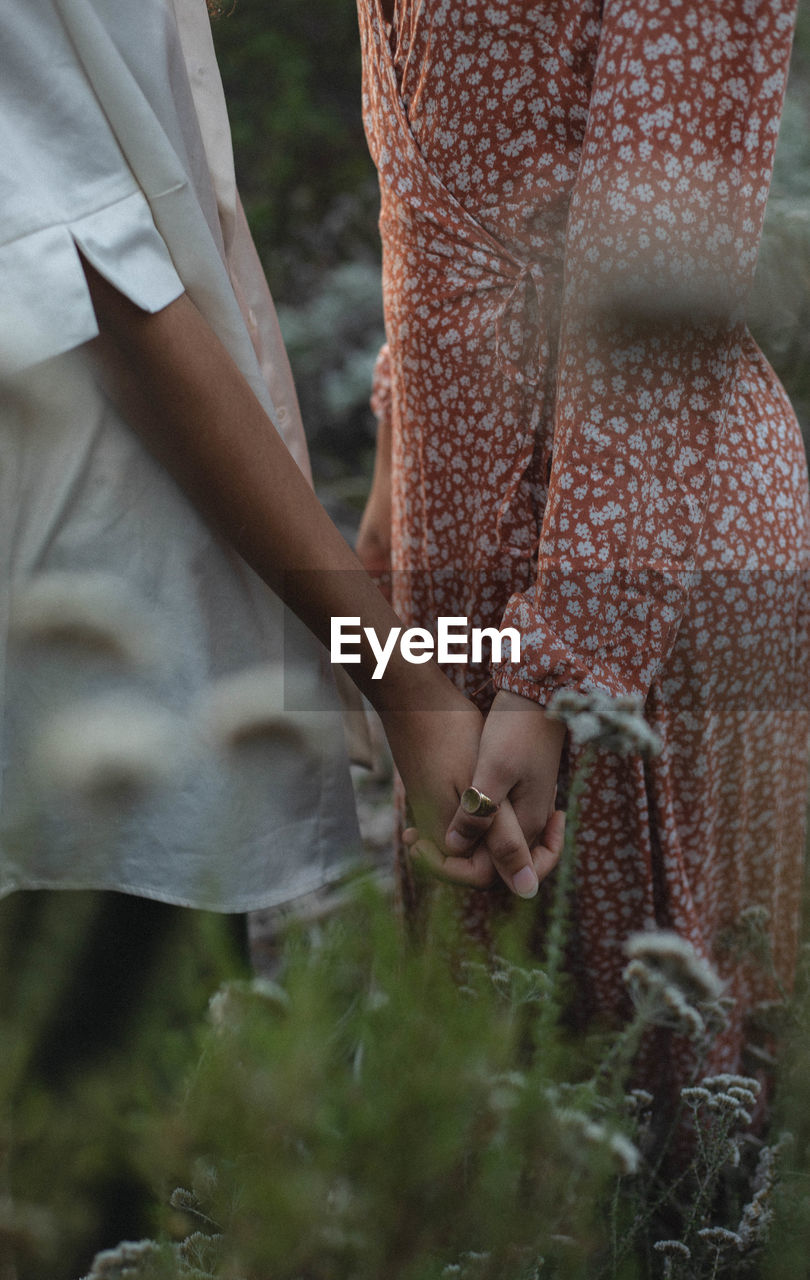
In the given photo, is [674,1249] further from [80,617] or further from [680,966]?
[80,617]

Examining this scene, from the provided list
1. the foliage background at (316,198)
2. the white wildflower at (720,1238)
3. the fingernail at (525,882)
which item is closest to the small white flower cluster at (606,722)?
the fingernail at (525,882)

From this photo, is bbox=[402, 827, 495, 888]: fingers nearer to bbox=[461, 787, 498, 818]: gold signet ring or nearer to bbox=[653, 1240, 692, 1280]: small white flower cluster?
bbox=[461, 787, 498, 818]: gold signet ring

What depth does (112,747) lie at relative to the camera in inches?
27.8

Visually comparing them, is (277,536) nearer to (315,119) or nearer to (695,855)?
(695,855)

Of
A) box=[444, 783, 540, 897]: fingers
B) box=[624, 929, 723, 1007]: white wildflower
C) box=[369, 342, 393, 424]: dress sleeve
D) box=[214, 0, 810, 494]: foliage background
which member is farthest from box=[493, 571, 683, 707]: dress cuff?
box=[214, 0, 810, 494]: foliage background

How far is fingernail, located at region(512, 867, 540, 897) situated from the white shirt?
0.19 m

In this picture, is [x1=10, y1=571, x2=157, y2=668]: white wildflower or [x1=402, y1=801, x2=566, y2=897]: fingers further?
[x1=402, y1=801, x2=566, y2=897]: fingers

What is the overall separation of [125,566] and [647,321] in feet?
1.61

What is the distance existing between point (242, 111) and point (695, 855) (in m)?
2.83

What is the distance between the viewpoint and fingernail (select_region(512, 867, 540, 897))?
0.85 meters

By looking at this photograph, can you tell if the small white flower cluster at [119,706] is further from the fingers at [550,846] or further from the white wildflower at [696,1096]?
the white wildflower at [696,1096]

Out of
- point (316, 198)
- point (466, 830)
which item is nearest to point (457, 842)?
point (466, 830)

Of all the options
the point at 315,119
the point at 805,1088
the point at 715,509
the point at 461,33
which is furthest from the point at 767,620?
the point at 315,119

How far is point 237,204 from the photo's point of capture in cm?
99
